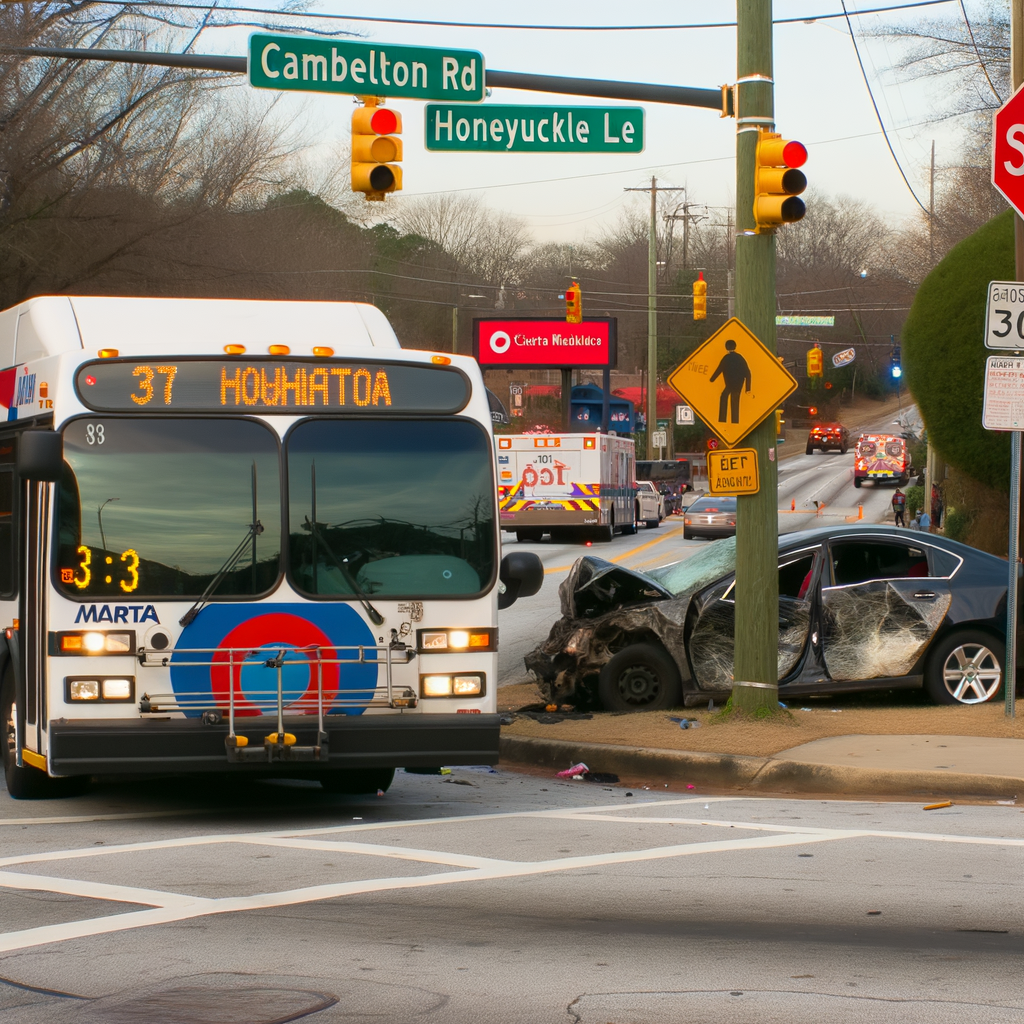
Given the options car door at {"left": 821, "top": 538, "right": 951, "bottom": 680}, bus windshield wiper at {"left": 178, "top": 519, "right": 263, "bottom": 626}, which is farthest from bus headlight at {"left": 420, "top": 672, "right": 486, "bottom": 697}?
car door at {"left": 821, "top": 538, "right": 951, "bottom": 680}

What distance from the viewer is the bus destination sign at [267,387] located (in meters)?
8.42

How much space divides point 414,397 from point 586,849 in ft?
9.34

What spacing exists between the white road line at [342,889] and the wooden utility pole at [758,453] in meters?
3.19

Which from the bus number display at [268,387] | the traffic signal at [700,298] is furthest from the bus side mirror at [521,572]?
the traffic signal at [700,298]

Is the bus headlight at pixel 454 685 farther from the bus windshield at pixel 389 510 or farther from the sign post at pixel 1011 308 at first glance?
the sign post at pixel 1011 308

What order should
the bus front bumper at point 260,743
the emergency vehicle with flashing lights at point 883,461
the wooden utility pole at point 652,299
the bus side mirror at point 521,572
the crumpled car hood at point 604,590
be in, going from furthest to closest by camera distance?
1. the emergency vehicle with flashing lights at point 883,461
2. the wooden utility pole at point 652,299
3. the crumpled car hood at point 604,590
4. the bus side mirror at point 521,572
5. the bus front bumper at point 260,743

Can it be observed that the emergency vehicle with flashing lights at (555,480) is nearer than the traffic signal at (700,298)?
Yes

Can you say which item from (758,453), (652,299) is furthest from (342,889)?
(652,299)

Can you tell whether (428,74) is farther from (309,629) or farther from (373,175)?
(309,629)

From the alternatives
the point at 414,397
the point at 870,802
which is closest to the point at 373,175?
the point at 414,397

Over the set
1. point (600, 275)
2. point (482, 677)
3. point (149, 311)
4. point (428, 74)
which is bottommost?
point (482, 677)

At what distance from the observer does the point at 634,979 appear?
207 inches

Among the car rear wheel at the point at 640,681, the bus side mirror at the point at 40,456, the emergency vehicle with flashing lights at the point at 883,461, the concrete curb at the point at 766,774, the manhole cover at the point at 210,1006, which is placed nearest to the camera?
the manhole cover at the point at 210,1006

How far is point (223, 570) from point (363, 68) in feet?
19.4
